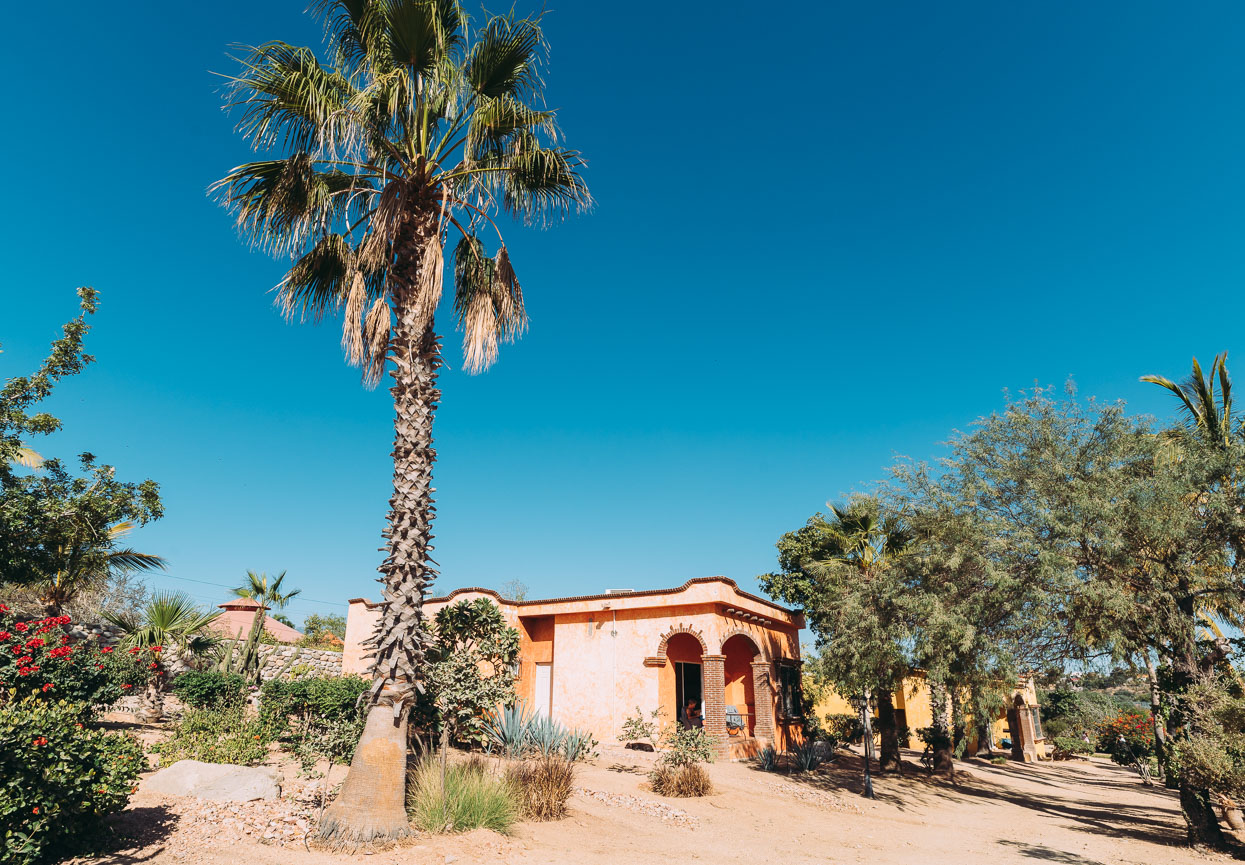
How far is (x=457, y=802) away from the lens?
26.2 feet

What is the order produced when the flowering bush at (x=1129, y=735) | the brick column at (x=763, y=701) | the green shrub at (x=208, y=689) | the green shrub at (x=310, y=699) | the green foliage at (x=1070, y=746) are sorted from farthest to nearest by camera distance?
the green foliage at (x=1070, y=746), the flowering bush at (x=1129, y=735), the brick column at (x=763, y=701), the green shrub at (x=208, y=689), the green shrub at (x=310, y=699)

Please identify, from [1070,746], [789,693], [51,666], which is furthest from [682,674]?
[1070,746]

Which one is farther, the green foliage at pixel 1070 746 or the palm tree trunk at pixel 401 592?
the green foliage at pixel 1070 746

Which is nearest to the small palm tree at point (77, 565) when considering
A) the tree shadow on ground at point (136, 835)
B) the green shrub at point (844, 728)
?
the tree shadow on ground at point (136, 835)

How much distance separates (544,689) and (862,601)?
9901 mm

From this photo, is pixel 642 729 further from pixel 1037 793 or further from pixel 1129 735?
pixel 1129 735

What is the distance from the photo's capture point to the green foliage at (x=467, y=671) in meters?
11.0

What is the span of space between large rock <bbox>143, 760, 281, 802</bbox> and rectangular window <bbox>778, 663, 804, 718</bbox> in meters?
15.0

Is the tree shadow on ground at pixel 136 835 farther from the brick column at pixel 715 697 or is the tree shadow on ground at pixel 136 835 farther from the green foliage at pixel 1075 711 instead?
the green foliage at pixel 1075 711

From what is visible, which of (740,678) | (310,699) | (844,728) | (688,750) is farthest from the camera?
(844,728)

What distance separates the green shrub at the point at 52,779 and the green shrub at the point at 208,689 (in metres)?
7.43

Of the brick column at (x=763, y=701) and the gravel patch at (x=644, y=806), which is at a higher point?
the brick column at (x=763, y=701)

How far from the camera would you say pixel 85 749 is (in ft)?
19.9

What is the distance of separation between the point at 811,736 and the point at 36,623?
64.7 feet
